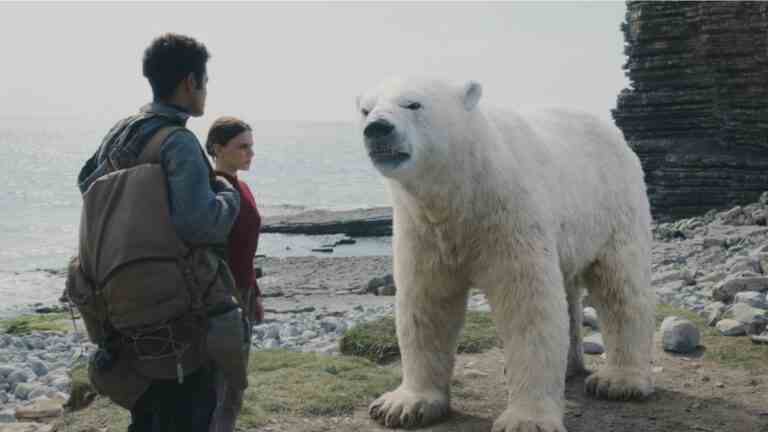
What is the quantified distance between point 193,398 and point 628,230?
10.2ft

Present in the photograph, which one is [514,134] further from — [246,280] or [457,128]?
[246,280]

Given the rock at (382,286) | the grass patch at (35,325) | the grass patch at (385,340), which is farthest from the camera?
the rock at (382,286)

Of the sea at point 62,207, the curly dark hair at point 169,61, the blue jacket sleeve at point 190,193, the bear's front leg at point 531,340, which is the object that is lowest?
the sea at point 62,207

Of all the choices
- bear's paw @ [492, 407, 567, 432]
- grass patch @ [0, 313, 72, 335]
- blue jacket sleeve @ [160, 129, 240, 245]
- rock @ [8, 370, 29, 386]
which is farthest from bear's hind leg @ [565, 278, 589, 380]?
grass patch @ [0, 313, 72, 335]

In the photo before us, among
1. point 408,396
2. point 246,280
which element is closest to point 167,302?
point 246,280

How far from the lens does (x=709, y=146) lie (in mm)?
24422

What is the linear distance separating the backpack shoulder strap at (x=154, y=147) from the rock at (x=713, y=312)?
5.26 metres

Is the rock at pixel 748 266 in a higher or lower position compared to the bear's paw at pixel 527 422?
lower

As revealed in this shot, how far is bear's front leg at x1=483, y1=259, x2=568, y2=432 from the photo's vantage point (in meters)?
4.32

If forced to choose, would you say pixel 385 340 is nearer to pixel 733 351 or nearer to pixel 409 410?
pixel 409 410

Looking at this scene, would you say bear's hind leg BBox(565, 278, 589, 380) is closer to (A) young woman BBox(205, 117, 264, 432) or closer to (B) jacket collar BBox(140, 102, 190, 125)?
(A) young woman BBox(205, 117, 264, 432)

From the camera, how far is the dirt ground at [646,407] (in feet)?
15.5

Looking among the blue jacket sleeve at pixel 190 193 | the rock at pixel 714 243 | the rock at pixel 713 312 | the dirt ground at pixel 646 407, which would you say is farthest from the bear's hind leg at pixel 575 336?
the rock at pixel 714 243

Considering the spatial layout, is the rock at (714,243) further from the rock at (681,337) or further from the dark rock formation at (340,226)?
the dark rock formation at (340,226)
